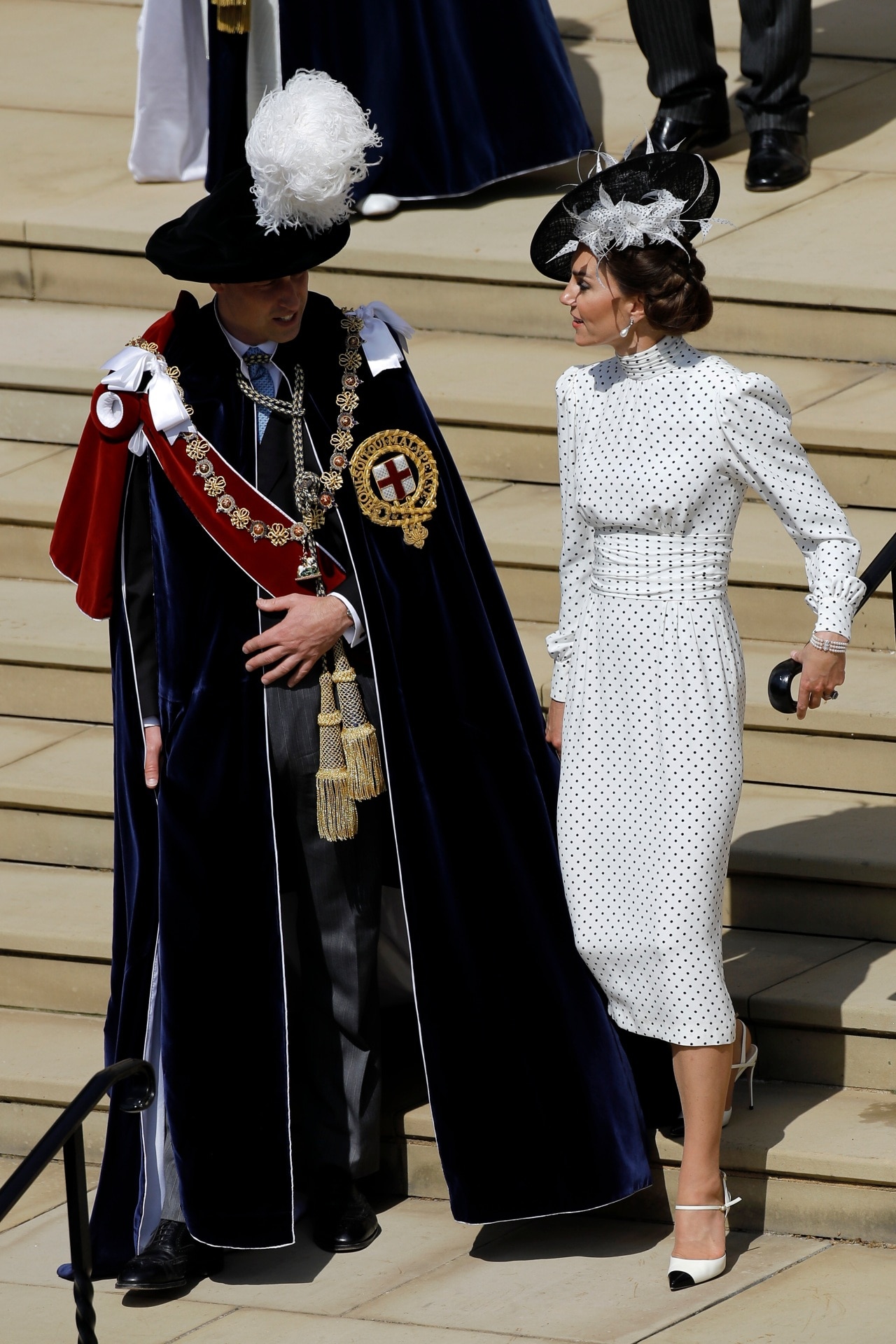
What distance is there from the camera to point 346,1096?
3.88 metres

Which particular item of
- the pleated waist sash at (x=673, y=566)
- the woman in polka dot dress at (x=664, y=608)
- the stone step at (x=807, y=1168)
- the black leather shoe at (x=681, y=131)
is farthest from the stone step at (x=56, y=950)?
the black leather shoe at (x=681, y=131)

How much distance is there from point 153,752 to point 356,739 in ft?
1.23

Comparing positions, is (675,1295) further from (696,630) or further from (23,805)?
(23,805)

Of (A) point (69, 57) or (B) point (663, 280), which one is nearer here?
(B) point (663, 280)

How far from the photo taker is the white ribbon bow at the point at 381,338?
3.73m

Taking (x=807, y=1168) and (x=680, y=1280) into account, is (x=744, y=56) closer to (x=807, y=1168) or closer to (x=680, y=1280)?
(x=807, y=1168)

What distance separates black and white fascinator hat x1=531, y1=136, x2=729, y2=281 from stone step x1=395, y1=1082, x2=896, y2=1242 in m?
1.71

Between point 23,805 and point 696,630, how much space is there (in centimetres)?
219

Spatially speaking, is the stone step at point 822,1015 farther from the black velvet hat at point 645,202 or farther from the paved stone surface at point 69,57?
the paved stone surface at point 69,57

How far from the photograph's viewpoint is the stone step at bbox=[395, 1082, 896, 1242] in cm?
379

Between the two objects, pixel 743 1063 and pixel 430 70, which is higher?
pixel 430 70

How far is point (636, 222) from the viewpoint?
3.38m

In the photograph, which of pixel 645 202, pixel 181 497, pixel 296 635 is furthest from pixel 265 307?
pixel 645 202

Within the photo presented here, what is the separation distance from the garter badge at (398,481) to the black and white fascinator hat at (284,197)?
37cm
